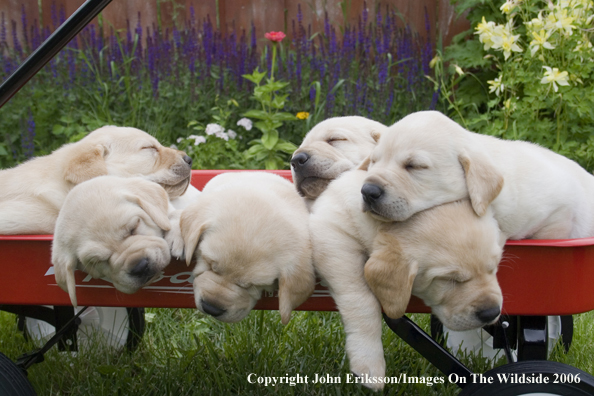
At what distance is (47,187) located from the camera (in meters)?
2.56

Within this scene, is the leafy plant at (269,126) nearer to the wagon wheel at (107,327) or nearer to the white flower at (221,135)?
the white flower at (221,135)

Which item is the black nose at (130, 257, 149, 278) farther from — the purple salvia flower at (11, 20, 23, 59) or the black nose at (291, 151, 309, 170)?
the purple salvia flower at (11, 20, 23, 59)

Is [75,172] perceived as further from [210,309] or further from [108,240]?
[210,309]

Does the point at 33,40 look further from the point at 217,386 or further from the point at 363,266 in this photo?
the point at 363,266

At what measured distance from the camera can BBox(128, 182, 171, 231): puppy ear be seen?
219 cm

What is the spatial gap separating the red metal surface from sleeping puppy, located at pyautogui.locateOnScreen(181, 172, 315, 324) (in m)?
0.15

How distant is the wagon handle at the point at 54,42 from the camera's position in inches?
84.8

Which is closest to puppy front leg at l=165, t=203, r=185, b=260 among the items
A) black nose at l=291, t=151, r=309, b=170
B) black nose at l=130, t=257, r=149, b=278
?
black nose at l=130, t=257, r=149, b=278

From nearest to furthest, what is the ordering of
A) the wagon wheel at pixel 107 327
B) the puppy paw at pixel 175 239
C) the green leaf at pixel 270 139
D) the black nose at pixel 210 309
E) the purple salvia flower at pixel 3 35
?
the black nose at pixel 210 309 < the puppy paw at pixel 175 239 < the wagon wheel at pixel 107 327 < the green leaf at pixel 270 139 < the purple salvia flower at pixel 3 35

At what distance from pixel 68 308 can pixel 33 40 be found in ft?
13.2

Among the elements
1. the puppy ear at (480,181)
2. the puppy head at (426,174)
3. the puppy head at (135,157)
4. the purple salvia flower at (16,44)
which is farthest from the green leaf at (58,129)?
the puppy ear at (480,181)

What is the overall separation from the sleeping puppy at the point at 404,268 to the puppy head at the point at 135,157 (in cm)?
99

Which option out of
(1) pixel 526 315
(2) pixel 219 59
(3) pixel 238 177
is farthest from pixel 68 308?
(2) pixel 219 59

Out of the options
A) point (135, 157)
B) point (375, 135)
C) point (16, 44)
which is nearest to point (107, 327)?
point (135, 157)
